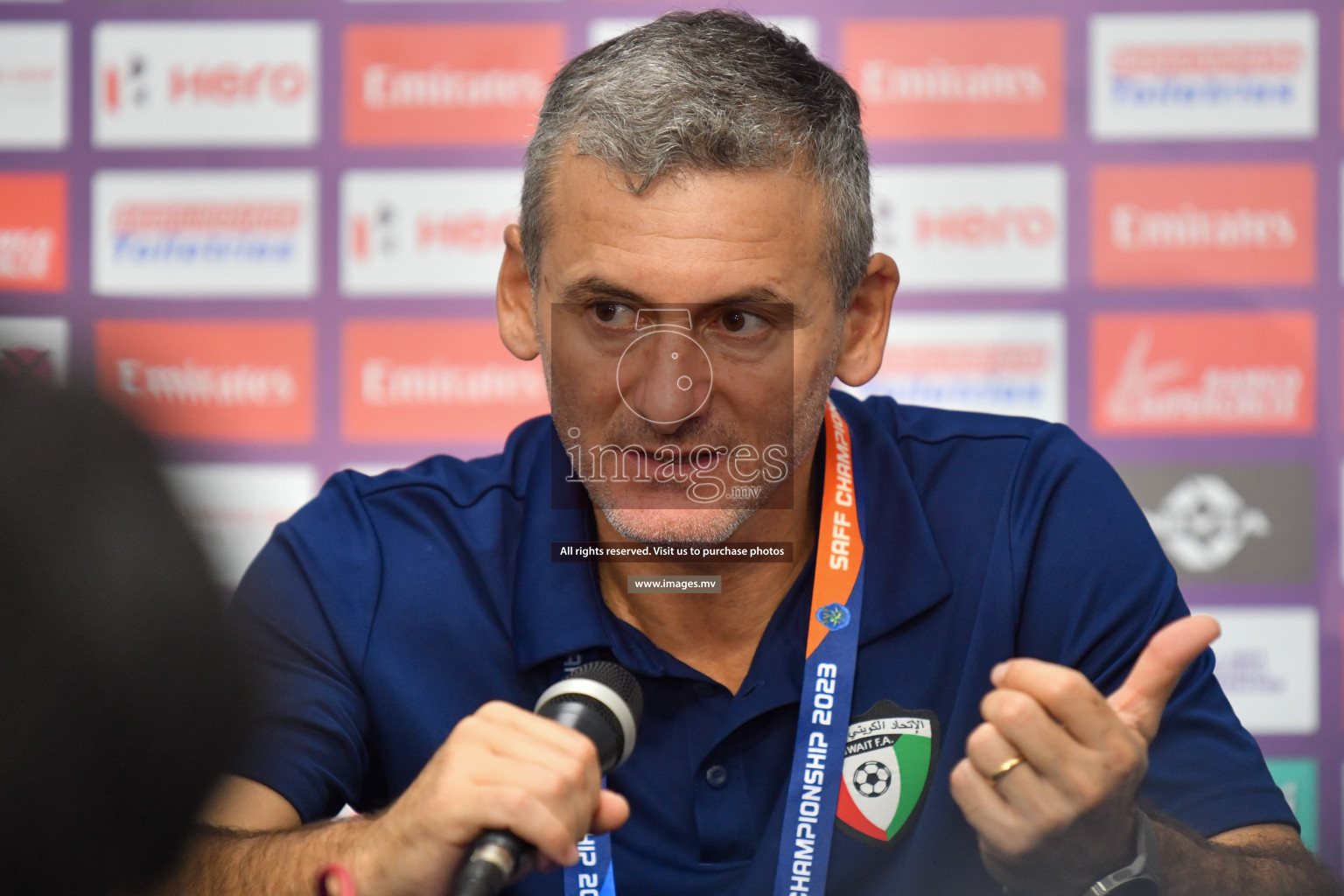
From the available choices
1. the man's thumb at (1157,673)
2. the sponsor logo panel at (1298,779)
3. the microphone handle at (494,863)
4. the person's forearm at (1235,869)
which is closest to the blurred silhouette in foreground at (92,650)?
the microphone handle at (494,863)

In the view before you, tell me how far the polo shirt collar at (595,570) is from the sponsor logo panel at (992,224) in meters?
1.12

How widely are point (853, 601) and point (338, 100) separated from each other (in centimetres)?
177

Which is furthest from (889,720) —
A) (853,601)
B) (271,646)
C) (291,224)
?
(291,224)

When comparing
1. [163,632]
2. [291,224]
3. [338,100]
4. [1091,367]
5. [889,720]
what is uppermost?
[338,100]

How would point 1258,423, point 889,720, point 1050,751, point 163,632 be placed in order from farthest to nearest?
1. point 1258,423
2. point 889,720
3. point 1050,751
4. point 163,632

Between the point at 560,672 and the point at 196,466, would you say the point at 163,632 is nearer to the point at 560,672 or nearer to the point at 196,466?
the point at 196,466

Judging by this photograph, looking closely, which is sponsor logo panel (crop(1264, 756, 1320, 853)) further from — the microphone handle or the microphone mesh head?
the microphone handle

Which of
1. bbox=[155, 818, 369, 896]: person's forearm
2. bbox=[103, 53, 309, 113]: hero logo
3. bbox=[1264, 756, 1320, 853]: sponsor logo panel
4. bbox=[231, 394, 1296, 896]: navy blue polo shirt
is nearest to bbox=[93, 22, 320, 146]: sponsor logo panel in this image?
bbox=[103, 53, 309, 113]: hero logo

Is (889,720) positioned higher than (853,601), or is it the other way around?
(853,601)

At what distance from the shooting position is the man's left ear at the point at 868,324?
1.36 metres

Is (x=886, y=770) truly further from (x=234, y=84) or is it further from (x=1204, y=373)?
(x=234, y=84)

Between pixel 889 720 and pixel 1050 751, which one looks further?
pixel 889 720

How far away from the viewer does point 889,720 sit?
48.1 inches

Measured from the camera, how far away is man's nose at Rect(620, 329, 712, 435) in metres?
1.15
